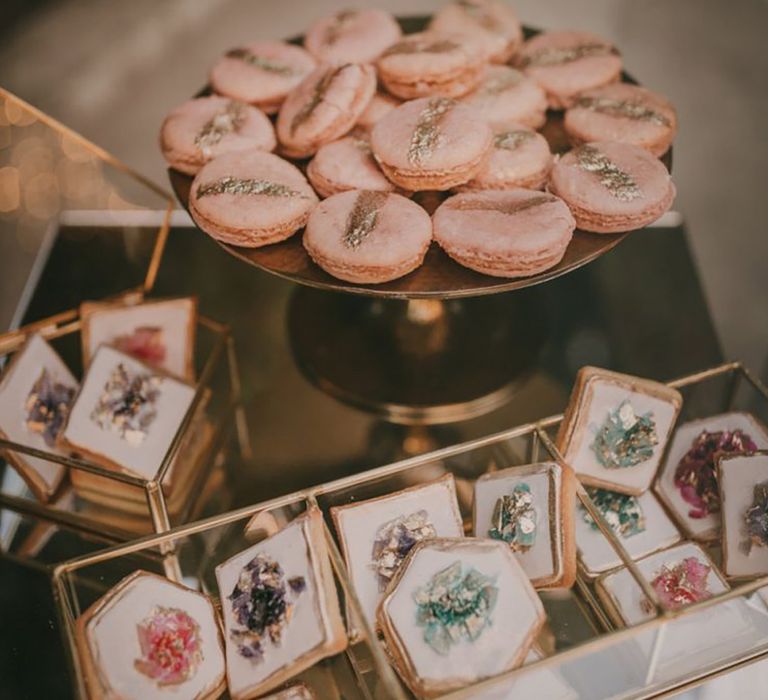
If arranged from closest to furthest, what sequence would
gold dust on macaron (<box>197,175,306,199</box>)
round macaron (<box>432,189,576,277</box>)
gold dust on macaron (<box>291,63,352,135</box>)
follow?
round macaron (<box>432,189,576,277</box>)
gold dust on macaron (<box>197,175,306,199</box>)
gold dust on macaron (<box>291,63,352,135</box>)

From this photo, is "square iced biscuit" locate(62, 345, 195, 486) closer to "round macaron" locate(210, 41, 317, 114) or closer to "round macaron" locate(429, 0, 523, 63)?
"round macaron" locate(210, 41, 317, 114)

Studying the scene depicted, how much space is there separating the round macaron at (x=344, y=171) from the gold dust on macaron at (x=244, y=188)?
2.4 inches

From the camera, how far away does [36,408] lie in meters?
1.45

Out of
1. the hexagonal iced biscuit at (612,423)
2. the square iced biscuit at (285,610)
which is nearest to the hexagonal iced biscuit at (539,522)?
the hexagonal iced biscuit at (612,423)

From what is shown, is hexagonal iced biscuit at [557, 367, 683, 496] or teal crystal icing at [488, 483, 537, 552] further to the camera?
hexagonal iced biscuit at [557, 367, 683, 496]

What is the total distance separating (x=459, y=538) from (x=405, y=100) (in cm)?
85

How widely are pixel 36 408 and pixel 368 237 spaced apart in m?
0.68

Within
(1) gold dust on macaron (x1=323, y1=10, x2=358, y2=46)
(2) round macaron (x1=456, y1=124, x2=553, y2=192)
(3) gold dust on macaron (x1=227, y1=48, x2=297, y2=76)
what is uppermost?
(1) gold dust on macaron (x1=323, y1=10, x2=358, y2=46)

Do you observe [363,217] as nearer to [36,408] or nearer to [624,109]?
[624,109]

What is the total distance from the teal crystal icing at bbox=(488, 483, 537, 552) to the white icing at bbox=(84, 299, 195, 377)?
28.8 inches

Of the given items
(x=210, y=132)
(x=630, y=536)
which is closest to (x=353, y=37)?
(x=210, y=132)

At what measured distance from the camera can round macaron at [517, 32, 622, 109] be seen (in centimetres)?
160

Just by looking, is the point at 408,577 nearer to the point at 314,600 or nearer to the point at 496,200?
the point at 314,600

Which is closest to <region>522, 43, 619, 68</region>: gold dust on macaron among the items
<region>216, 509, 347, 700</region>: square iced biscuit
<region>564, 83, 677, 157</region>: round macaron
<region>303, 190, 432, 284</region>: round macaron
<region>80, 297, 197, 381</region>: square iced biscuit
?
<region>564, 83, 677, 157</region>: round macaron
